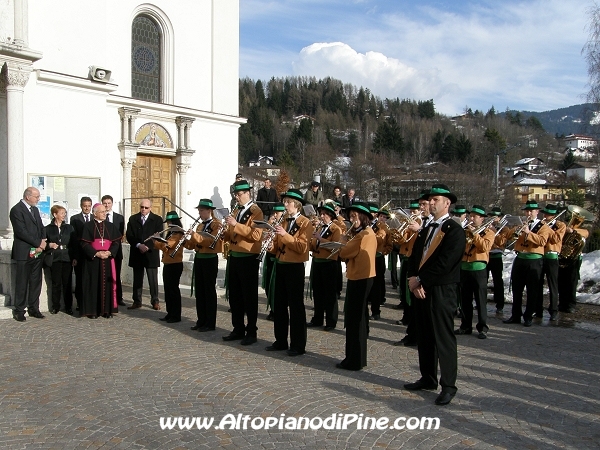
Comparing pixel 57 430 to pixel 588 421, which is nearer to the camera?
pixel 57 430

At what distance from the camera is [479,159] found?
218ft

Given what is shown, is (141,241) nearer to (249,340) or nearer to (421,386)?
(249,340)

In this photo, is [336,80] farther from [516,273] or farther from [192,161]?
[516,273]

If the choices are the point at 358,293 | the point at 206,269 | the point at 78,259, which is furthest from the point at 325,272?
the point at 78,259

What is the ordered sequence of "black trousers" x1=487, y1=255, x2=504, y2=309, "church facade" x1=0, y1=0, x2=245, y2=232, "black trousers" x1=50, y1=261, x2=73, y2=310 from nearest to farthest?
"black trousers" x1=50, y1=261, x2=73, y2=310 → "black trousers" x1=487, y1=255, x2=504, y2=309 → "church facade" x1=0, y1=0, x2=245, y2=232

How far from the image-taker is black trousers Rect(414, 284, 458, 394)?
5664mm

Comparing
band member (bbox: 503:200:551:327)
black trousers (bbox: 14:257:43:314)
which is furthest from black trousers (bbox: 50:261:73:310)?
band member (bbox: 503:200:551:327)

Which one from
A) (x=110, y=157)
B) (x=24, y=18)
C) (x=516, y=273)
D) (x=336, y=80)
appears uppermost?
(x=336, y=80)

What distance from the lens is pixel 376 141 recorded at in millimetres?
85438

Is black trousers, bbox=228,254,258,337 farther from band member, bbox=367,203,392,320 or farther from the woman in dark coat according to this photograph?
the woman in dark coat

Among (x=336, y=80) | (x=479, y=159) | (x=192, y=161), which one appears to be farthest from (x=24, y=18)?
(x=336, y=80)

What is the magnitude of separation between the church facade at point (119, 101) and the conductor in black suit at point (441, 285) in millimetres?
6869

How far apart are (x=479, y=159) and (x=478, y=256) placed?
60874 mm

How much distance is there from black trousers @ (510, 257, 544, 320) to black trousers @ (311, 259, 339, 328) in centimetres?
329
